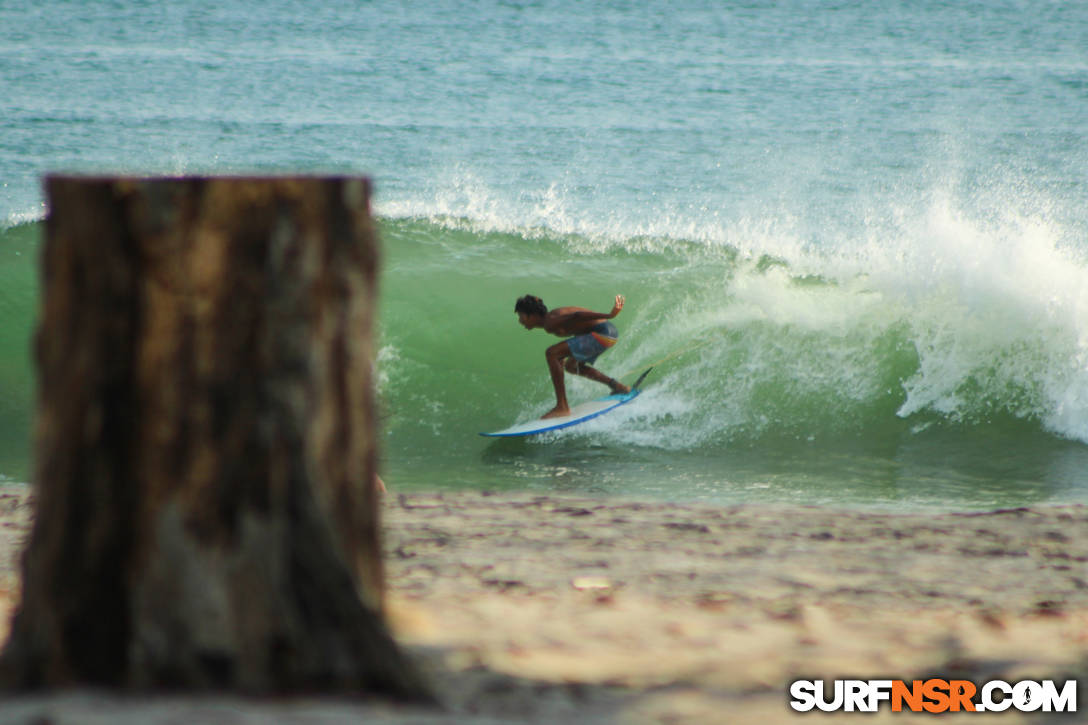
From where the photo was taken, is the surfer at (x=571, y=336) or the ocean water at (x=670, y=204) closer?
the surfer at (x=571, y=336)

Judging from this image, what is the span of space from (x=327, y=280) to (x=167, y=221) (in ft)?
1.07

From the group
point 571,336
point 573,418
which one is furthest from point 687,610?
point 571,336

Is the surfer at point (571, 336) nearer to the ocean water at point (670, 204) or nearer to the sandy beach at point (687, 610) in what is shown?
the ocean water at point (670, 204)

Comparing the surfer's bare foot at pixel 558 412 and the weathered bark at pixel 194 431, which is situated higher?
the weathered bark at pixel 194 431

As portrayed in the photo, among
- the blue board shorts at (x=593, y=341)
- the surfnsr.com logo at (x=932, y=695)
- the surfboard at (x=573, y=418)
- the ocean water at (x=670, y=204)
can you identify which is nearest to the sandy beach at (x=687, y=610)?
the surfnsr.com logo at (x=932, y=695)

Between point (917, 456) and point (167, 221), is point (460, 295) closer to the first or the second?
point (917, 456)

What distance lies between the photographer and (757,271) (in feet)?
41.8

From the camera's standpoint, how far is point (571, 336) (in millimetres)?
9156

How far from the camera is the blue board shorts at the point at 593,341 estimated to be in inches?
352

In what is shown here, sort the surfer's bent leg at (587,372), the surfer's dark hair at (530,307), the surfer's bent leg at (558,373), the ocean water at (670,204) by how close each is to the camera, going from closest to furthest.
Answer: the surfer's dark hair at (530,307) → the ocean water at (670,204) → the surfer's bent leg at (558,373) → the surfer's bent leg at (587,372)

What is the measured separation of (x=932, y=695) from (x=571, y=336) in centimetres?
648

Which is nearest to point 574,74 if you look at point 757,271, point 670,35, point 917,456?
point 670,35

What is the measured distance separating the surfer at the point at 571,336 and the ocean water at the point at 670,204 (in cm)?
38

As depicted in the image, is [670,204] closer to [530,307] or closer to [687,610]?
[530,307]
